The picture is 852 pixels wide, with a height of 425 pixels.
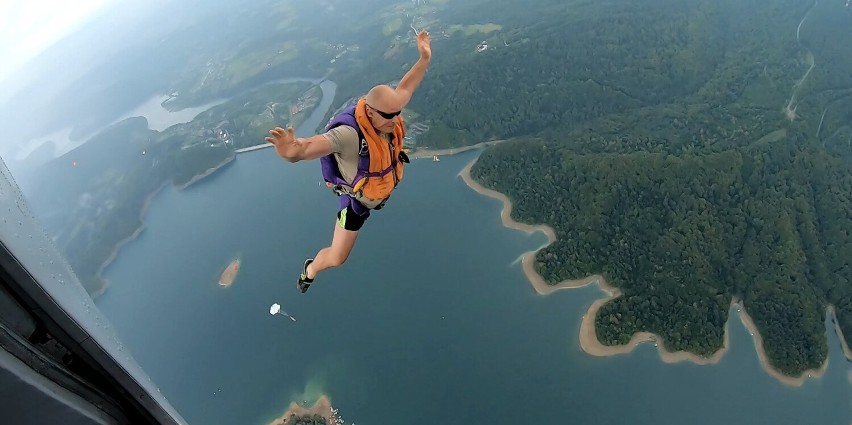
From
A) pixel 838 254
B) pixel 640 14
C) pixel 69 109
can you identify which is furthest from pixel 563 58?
pixel 69 109

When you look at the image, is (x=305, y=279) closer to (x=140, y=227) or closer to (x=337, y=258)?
(x=337, y=258)

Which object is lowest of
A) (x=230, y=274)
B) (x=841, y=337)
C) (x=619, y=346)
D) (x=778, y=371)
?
Answer: (x=230, y=274)

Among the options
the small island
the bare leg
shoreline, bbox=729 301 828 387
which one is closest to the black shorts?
the bare leg

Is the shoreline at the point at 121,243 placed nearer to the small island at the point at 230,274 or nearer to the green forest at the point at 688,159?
the small island at the point at 230,274

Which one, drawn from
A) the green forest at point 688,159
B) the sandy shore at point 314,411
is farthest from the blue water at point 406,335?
the green forest at point 688,159

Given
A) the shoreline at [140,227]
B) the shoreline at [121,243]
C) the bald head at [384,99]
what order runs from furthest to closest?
the shoreline at [140,227] → the shoreline at [121,243] → the bald head at [384,99]

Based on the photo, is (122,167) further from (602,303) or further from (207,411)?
(602,303)

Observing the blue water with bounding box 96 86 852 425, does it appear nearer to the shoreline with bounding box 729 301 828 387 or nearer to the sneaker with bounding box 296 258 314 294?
the shoreline with bounding box 729 301 828 387

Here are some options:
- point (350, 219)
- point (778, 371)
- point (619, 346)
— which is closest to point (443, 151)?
point (619, 346)
